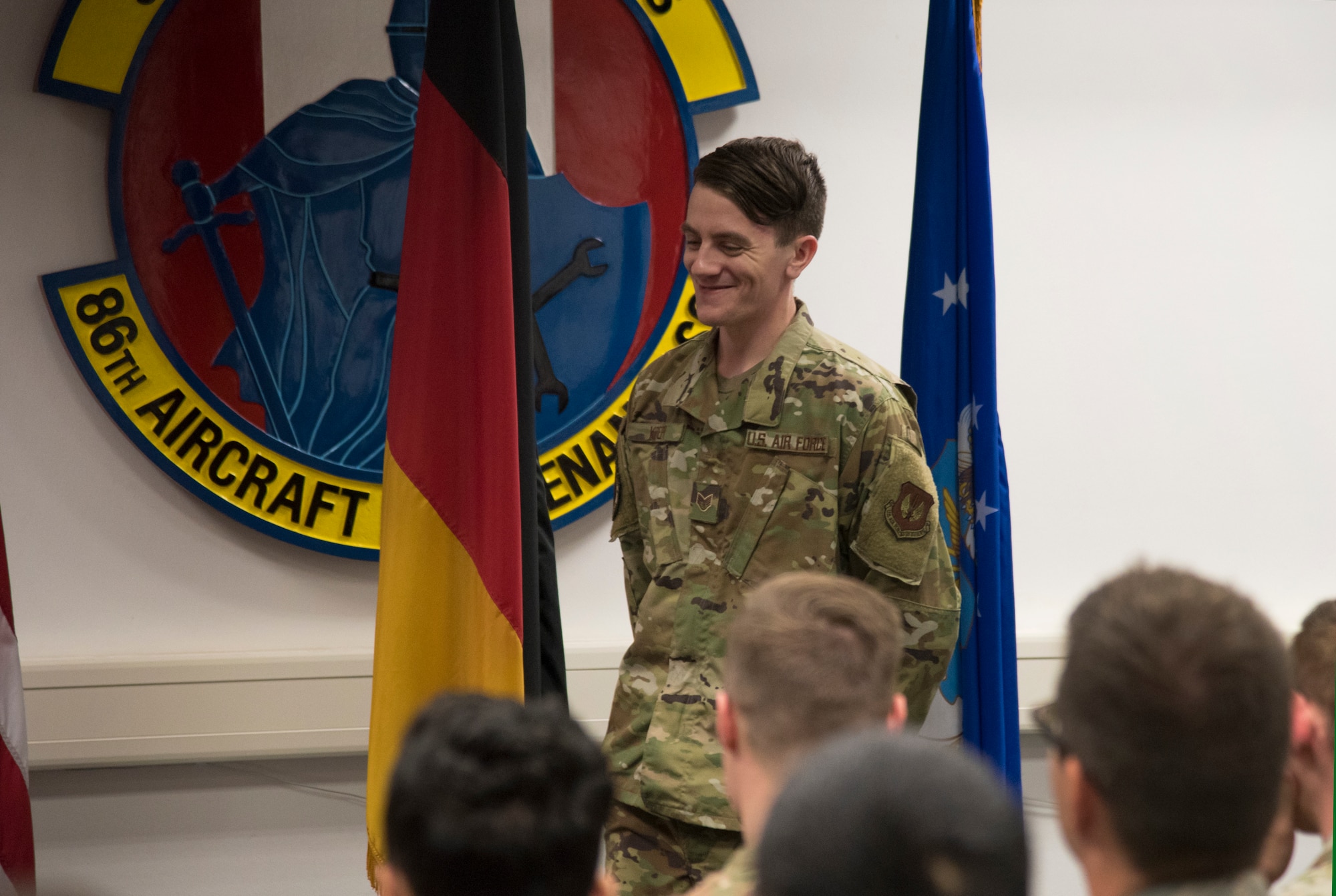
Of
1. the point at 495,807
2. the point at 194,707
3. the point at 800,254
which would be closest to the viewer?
the point at 495,807

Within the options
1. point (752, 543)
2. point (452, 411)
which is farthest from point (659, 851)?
point (452, 411)

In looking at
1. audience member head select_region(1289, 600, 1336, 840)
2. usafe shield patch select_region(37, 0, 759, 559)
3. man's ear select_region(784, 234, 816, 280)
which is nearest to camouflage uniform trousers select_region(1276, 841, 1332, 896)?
audience member head select_region(1289, 600, 1336, 840)

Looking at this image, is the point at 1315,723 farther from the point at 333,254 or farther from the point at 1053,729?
the point at 333,254

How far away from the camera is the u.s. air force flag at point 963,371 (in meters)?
2.08

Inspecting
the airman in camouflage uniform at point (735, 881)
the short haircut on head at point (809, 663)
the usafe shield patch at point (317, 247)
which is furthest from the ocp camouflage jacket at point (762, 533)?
the usafe shield patch at point (317, 247)

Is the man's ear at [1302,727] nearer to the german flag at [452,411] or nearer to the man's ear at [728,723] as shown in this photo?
the man's ear at [728,723]

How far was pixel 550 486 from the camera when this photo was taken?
2469mm

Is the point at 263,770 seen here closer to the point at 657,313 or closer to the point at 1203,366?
the point at 657,313

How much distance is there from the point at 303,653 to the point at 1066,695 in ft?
5.99

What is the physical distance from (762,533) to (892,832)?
1.03 m

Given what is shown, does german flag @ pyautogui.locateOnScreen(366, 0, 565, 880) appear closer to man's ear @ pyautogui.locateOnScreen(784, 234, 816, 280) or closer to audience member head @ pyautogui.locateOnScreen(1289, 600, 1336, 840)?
man's ear @ pyautogui.locateOnScreen(784, 234, 816, 280)

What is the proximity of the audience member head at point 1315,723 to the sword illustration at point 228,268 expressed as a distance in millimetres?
1800

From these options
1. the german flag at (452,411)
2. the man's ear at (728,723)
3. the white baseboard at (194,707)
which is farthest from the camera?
the white baseboard at (194,707)

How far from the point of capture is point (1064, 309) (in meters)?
2.73
